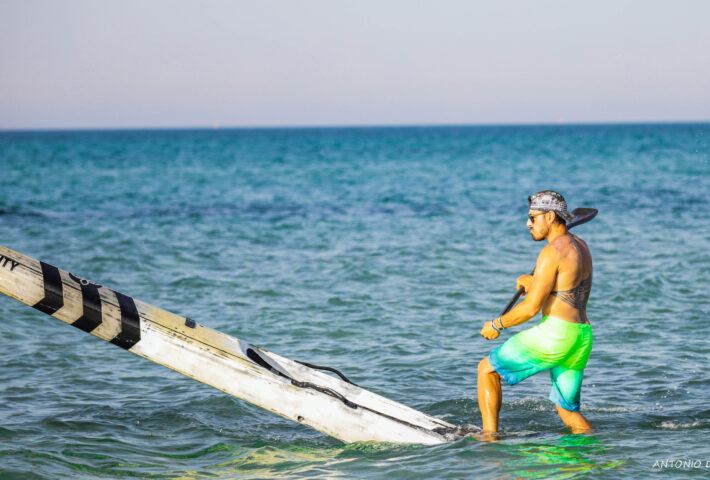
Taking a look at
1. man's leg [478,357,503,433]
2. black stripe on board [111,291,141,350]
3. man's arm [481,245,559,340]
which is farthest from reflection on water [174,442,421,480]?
man's arm [481,245,559,340]

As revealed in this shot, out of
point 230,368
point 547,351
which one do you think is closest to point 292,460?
point 230,368

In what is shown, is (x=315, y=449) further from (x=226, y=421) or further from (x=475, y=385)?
(x=475, y=385)

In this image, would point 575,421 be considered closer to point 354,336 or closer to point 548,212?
point 548,212

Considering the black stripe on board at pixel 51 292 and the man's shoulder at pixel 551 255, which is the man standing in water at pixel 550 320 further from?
the black stripe on board at pixel 51 292

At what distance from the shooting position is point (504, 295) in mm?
12398

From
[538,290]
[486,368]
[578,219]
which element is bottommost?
[486,368]

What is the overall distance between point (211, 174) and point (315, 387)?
127 feet

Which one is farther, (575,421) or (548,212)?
(575,421)

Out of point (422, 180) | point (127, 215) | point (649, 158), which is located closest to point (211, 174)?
point (422, 180)

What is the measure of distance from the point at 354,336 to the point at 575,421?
4.17 meters

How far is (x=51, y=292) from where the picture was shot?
615 centimetres

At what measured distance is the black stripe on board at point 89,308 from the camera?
6.27m

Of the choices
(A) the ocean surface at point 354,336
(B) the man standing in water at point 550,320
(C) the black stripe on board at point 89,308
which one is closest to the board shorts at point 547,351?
(B) the man standing in water at point 550,320

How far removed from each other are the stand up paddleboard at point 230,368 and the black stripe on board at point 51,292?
1.0 inches
